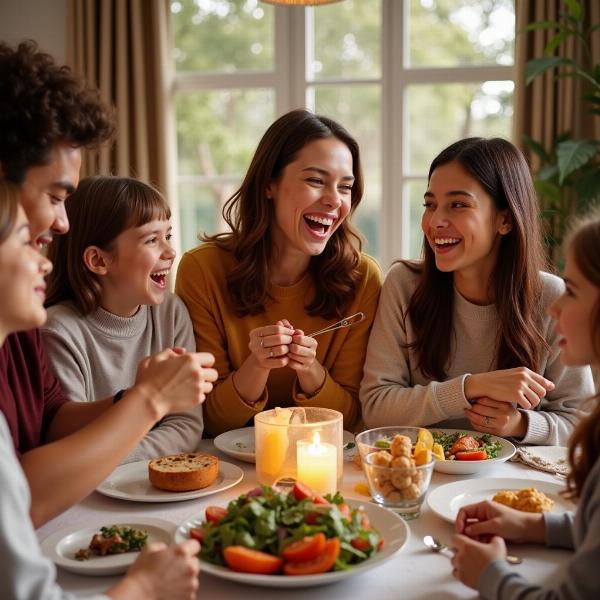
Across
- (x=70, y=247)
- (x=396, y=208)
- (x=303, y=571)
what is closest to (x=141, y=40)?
(x=396, y=208)

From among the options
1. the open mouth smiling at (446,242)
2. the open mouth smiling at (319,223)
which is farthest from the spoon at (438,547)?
the open mouth smiling at (319,223)

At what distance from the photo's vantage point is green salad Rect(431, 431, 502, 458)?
181 cm

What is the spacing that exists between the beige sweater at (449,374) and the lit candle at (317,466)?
54cm

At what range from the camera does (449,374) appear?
2227mm

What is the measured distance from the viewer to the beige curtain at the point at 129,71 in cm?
481

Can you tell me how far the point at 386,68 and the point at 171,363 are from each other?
390cm

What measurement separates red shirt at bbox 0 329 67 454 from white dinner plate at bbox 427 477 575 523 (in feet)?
2.76

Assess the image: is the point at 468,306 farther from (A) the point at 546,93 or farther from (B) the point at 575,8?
(A) the point at 546,93

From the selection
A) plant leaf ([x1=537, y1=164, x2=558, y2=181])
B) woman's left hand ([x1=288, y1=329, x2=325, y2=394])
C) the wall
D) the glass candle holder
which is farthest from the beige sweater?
the wall

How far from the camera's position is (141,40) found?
484 centimetres

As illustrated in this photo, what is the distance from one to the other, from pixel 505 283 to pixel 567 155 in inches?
67.1

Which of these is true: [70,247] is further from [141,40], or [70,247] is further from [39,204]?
[141,40]

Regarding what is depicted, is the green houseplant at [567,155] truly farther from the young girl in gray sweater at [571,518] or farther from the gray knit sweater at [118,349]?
the young girl in gray sweater at [571,518]

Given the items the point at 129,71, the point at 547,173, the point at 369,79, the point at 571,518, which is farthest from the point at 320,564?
the point at 129,71
